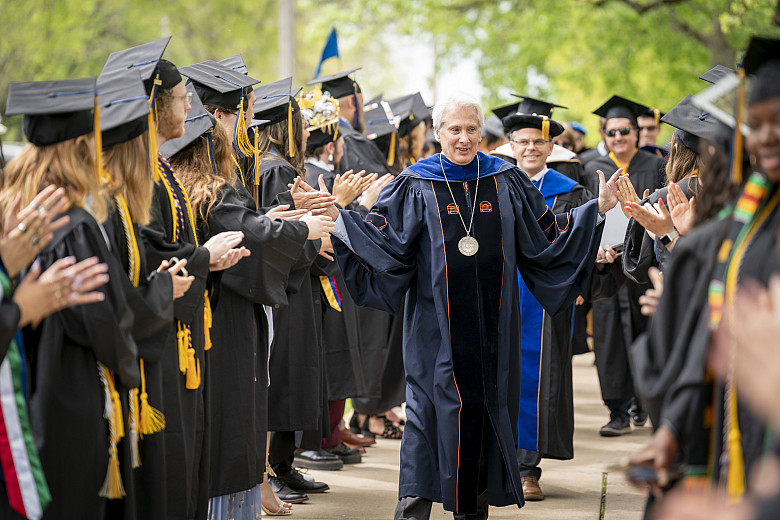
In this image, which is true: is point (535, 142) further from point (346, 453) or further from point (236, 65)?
point (346, 453)

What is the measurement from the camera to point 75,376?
146 inches

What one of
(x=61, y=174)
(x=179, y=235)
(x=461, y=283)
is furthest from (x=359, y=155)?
(x=61, y=174)

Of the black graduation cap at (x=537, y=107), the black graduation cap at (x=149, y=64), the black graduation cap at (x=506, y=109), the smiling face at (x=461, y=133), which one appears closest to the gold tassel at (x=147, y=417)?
the black graduation cap at (x=149, y=64)

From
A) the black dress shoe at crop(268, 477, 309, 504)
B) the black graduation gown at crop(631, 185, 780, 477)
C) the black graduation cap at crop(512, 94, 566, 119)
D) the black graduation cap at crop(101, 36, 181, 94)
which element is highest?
the black graduation cap at crop(512, 94, 566, 119)

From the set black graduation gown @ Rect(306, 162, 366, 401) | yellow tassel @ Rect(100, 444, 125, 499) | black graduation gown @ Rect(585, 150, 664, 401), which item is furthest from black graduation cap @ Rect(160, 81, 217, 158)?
black graduation gown @ Rect(585, 150, 664, 401)

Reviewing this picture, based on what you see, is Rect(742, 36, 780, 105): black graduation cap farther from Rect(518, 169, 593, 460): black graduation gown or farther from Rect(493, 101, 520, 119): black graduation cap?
Rect(493, 101, 520, 119): black graduation cap

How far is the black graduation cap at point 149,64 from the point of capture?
441 centimetres

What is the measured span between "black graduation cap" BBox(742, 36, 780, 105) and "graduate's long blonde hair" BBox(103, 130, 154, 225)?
231 cm

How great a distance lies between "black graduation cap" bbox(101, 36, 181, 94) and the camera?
4410 mm

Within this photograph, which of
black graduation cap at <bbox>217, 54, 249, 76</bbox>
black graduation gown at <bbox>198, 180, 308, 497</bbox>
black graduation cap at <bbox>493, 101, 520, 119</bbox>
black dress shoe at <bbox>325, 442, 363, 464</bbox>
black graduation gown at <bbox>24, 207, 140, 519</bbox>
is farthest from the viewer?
black graduation cap at <bbox>493, 101, 520, 119</bbox>

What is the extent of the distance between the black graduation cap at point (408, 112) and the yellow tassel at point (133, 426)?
6.46 meters

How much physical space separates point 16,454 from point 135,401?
0.63 metres

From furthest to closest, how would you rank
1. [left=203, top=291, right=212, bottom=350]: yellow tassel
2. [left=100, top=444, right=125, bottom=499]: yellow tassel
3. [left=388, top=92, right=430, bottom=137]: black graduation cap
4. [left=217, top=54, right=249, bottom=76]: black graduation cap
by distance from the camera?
1. [left=388, top=92, right=430, bottom=137]: black graduation cap
2. [left=217, top=54, right=249, bottom=76]: black graduation cap
3. [left=203, top=291, right=212, bottom=350]: yellow tassel
4. [left=100, top=444, right=125, bottom=499]: yellow tassel

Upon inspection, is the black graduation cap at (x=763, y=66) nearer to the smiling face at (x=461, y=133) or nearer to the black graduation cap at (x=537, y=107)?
the smiling face at (x=461, y=133)
